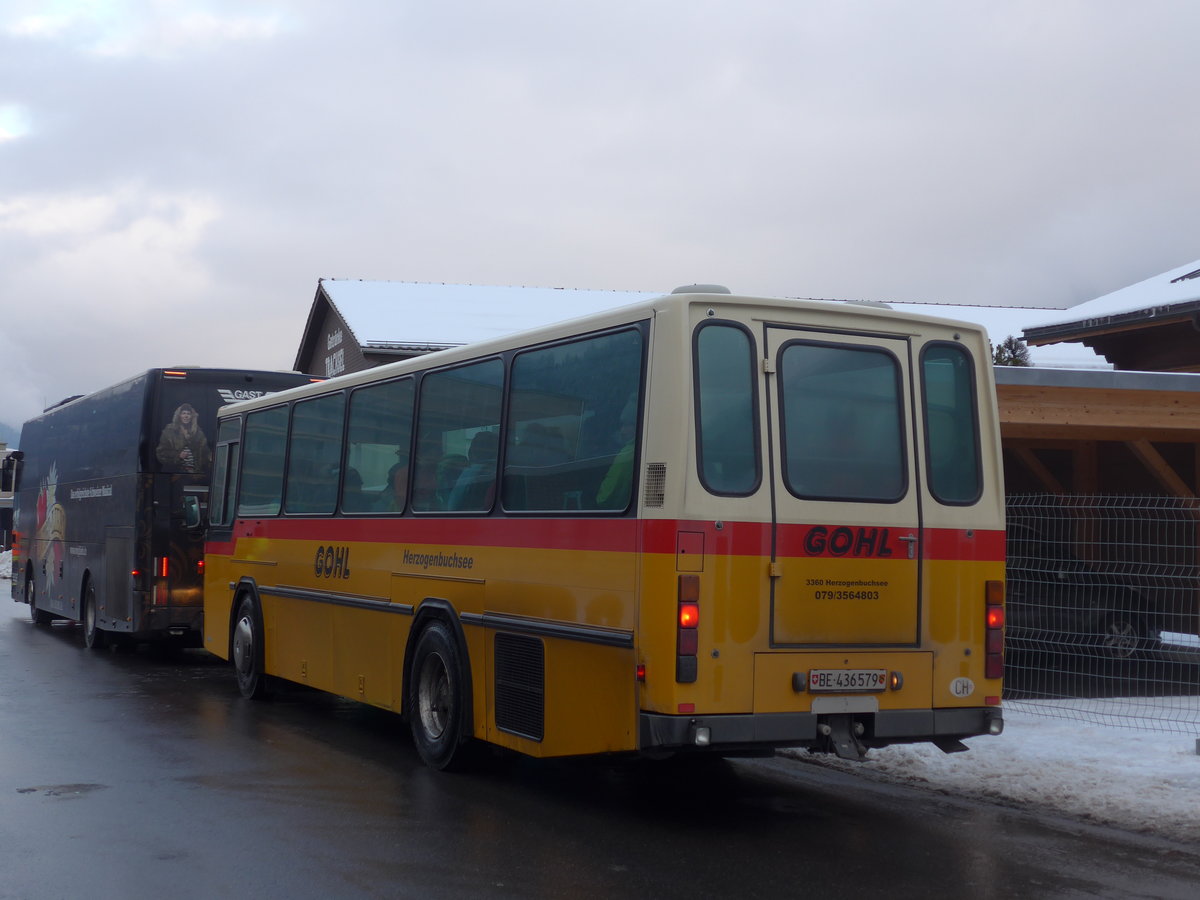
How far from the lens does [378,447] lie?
416 inches

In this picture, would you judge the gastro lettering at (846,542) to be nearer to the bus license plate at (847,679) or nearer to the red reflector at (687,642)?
the bus license plate at (847,679)

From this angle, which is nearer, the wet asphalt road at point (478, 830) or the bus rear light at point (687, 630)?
the wet asphalt road at point (478, 830)

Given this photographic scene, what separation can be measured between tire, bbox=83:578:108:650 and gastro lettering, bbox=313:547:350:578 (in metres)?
7.71

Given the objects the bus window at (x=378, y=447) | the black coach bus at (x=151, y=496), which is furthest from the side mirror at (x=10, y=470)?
the bus window at (x=378, y=447)

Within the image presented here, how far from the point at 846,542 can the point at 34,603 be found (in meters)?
18.2

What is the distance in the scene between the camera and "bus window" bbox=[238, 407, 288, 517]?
→ 12758 mm

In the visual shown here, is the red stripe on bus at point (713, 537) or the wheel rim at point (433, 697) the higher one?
the red stripe on bus at point (713, 537)

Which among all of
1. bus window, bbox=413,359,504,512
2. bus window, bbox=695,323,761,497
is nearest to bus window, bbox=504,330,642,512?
bus window, bbox=413,359,504,512

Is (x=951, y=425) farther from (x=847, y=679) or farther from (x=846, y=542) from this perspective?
(x=847, y=679)

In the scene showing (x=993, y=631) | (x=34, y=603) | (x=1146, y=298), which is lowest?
(x=34, y=603)

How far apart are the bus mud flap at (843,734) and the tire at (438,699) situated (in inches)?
101

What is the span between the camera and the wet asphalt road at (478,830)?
251 inches

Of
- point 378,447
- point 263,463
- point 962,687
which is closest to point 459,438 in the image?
point 378,447

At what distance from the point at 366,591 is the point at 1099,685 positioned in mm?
7676
